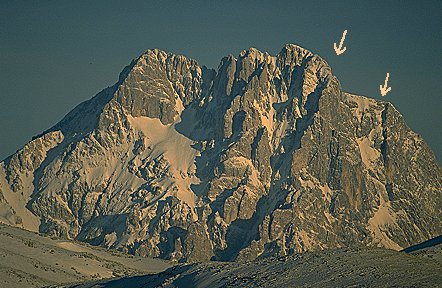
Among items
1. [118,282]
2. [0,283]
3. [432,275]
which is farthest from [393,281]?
[0,283]

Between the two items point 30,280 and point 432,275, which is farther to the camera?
point 30,280

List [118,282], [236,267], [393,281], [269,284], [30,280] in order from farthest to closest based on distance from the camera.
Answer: [30,280] < [118,282] < [236,267] < [269,284] < [393,281]

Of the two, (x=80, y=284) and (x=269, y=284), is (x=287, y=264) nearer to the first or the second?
(x=269, y=284)

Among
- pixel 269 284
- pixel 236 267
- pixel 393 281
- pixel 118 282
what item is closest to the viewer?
pixel 393 281

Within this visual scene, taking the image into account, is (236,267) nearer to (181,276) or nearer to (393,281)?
(181,276)

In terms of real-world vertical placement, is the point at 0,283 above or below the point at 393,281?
above

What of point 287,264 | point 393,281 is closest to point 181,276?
point 287,264
